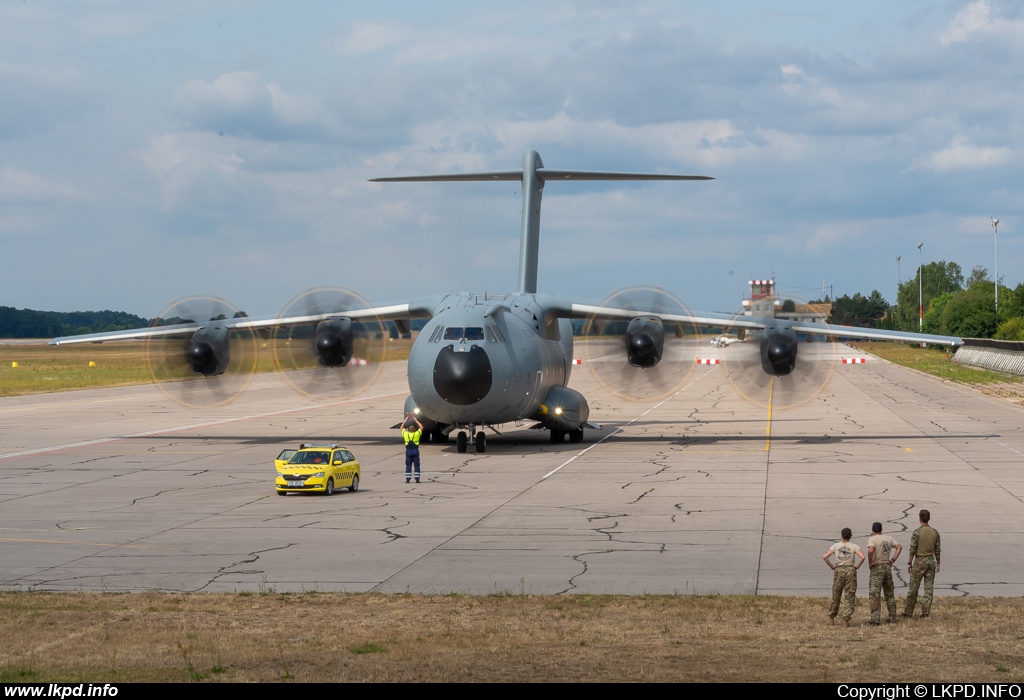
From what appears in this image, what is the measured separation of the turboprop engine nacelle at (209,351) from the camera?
3541 centimetres

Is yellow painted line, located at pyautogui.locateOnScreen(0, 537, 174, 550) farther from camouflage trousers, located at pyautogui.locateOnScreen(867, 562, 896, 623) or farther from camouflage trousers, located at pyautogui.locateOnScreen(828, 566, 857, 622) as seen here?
camouflage trousers, located at pyautogui.locateOnScreen(867, 562, 896, 623)

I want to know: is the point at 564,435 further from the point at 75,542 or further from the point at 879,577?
the point at 879,577

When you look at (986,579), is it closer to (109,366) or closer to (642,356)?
(642,356)

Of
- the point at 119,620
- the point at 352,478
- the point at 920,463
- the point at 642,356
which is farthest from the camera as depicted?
the point at 642,356

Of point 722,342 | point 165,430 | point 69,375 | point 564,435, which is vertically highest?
point 722,342

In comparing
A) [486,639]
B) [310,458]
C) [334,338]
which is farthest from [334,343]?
[486,639]

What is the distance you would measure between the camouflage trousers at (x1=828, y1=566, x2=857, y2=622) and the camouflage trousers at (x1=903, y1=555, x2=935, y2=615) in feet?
2.81

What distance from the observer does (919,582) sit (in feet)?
44.7

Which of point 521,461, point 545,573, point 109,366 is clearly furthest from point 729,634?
point 109,366

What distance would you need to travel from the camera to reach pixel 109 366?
334 ft

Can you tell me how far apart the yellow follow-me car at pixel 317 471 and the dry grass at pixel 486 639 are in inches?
397

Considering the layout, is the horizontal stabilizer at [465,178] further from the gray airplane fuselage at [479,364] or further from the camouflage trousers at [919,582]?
the camouflage trousers at [919,582]

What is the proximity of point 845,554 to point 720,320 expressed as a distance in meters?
22.0
